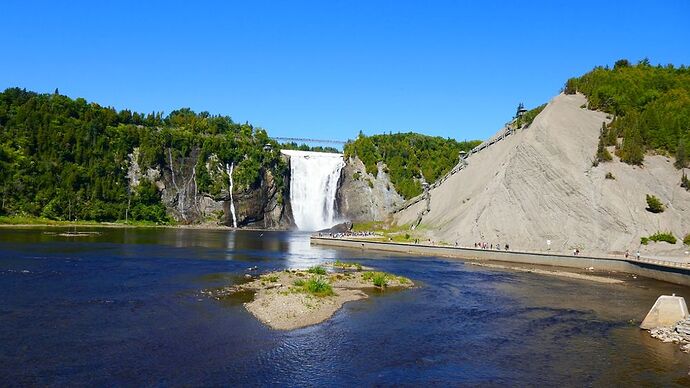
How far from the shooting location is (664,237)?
60.1 meters

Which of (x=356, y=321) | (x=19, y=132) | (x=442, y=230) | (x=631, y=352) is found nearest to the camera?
(x=631, y=352)

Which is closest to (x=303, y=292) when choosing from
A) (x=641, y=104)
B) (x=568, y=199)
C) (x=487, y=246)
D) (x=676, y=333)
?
(x=676, y=333)

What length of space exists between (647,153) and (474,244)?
26.3m

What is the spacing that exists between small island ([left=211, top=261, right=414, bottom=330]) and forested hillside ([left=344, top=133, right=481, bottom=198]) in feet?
329

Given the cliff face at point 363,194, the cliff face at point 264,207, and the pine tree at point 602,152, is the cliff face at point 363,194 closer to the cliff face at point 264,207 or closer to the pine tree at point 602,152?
the cliff face at point 264,207

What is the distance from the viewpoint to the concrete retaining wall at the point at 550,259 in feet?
155

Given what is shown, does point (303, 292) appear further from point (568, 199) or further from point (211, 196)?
point (211, 196)

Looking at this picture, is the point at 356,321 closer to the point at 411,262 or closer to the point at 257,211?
the point at 411,262

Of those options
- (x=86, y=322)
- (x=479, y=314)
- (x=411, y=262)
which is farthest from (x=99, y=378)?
(x=411, y=262)

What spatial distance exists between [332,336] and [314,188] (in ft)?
409

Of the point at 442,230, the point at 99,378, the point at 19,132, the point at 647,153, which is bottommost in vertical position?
the point at 99,378

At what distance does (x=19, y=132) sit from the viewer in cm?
13525

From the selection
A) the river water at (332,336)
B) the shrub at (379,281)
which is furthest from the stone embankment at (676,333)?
the shrub at (379,281)

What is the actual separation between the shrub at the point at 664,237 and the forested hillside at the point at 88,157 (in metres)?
105
